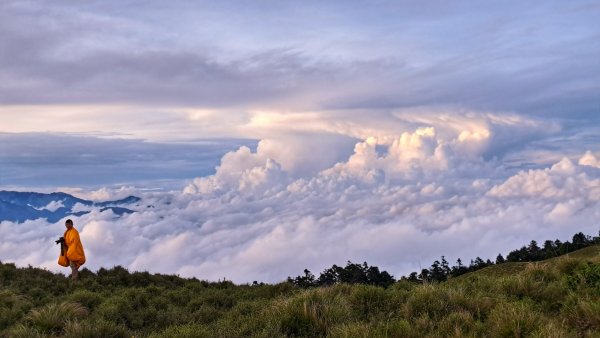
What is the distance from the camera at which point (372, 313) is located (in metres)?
9.98

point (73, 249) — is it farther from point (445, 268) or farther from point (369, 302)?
point (445, 268)

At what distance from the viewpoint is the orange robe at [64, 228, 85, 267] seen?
19.8 metres

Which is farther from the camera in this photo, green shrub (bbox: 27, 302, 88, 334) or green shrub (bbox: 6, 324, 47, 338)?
green shrub (bbox: 27, 302, 88, 334)

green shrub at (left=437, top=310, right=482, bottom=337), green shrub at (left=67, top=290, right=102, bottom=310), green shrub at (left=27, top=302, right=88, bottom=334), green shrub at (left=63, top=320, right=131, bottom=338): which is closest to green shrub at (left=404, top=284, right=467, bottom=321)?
green shrub at (left=437, top=310, right=482, bottom=337)

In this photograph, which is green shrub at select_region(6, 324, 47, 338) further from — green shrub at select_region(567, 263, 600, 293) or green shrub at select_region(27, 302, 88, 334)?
green shrub at select_region(567, 263, 600, 293)

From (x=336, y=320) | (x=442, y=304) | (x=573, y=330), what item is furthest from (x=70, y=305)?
(x=573, y=330)

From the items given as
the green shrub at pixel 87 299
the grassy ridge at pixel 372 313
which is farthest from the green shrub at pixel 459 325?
the green shrub at pixel 87 299

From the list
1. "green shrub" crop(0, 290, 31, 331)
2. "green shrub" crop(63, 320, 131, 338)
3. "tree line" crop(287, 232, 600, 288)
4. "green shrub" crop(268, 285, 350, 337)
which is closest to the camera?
"green shrub" crop(268, 285, 350, 337)

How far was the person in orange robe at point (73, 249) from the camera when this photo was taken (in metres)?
19.8

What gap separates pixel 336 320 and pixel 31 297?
11.3 meters

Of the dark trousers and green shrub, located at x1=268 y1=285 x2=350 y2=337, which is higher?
the dark trousers

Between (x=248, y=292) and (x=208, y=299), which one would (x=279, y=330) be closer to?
(x=208, y=299)

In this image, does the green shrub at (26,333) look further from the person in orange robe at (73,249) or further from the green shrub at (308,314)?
the person in orange robe at (73,249)

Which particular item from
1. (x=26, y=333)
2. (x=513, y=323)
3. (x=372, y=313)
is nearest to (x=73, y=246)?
(x=26, y=333)
